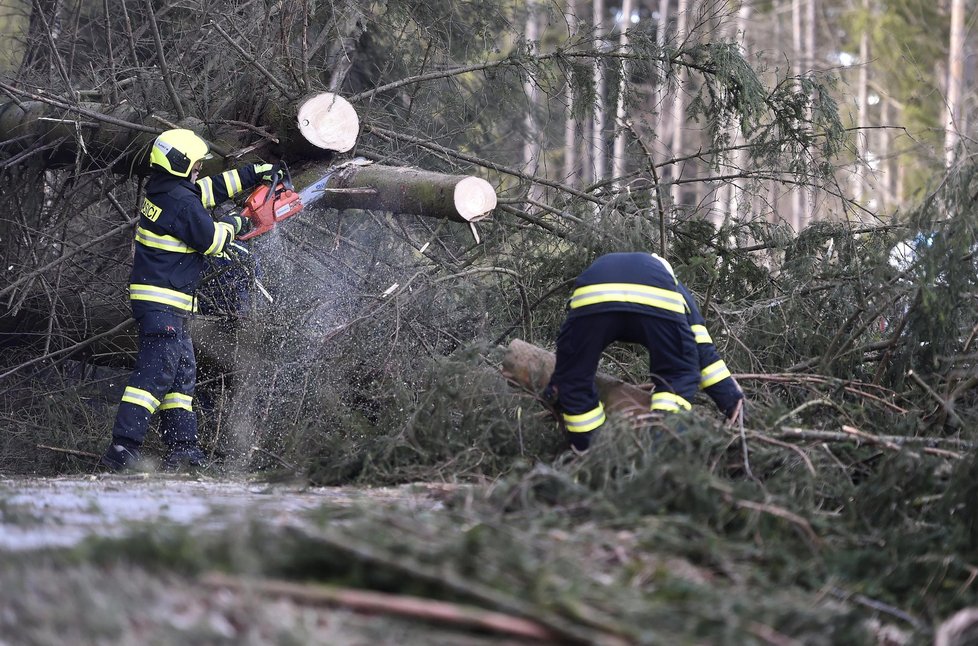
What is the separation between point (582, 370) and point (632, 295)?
0.38 m

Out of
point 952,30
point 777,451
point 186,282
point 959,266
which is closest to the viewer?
point 777,451

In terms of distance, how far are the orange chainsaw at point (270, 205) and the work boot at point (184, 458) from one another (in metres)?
1.22

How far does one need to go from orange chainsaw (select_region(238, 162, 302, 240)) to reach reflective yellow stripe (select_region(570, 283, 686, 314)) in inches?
85.2

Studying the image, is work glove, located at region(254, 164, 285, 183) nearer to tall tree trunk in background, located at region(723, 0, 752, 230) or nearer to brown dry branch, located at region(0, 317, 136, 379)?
brown dry branch, located at region(0, 317, 136, 379)

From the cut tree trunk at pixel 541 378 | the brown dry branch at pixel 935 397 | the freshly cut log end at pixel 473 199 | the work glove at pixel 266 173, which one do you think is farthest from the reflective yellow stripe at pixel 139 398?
the brown dry branch at pixel 935 397

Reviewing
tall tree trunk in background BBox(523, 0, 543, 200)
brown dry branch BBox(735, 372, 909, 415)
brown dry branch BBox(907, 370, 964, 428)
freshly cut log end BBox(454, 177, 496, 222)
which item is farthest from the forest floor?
tall tree trunk in background BBox(523, 0, 543, 200)

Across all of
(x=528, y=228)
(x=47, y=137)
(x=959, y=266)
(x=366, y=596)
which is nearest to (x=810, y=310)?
(x=959, y=266)

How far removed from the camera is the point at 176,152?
541 cm

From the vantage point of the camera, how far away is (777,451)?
3592 millimetres

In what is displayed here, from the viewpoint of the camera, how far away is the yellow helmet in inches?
213

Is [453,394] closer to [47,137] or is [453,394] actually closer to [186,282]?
[186,282]

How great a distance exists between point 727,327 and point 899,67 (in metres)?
16.1

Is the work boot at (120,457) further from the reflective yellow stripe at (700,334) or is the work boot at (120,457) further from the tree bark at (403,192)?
the reflective yellow stripe at (700,334)

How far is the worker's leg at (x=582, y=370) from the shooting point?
13.4 feet
